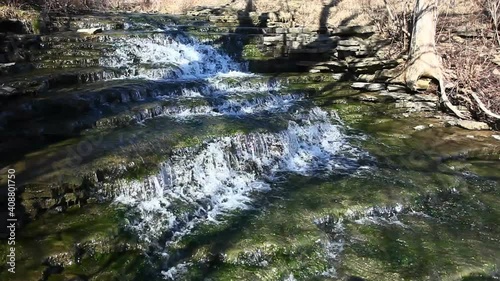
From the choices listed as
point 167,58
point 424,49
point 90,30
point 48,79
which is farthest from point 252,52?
point 48,79

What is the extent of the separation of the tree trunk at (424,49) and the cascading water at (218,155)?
2.71 meters

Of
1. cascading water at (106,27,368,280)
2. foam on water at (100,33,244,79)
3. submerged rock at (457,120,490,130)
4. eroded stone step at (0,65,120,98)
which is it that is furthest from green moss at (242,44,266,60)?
submerged rock at (457,120,490,130)

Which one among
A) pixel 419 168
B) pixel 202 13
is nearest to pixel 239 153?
pixel 419 168

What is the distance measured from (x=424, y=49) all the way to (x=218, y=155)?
21.5 ft

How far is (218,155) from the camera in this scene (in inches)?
290

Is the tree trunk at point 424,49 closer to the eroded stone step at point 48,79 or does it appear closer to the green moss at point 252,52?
the green moss at point 252,52

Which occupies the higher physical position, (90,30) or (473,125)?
(90,30)

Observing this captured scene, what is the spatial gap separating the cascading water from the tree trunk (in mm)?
2713

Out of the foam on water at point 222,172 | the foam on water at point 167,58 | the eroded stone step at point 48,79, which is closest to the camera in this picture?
the foam on water at point 222,172

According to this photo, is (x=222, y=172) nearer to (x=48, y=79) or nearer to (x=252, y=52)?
(x=48, y=79)

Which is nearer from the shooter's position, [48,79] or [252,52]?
[48,79]

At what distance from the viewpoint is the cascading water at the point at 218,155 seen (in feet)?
19.6

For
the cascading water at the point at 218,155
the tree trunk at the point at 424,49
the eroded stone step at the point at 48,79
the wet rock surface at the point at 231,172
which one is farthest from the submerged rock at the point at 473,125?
the eroded stone step at the point at 48,79

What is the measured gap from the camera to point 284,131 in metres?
8.45
